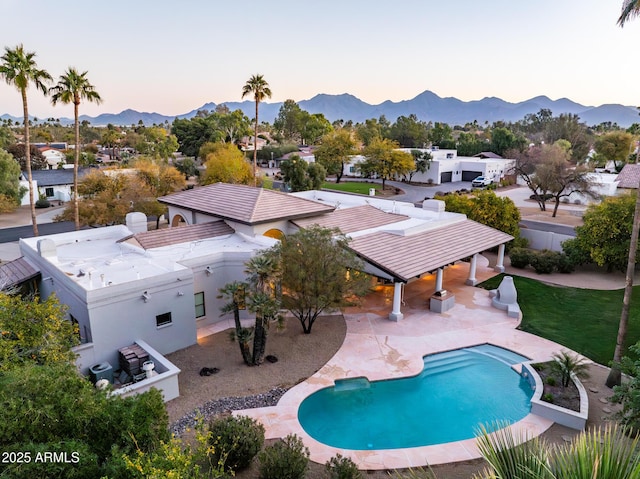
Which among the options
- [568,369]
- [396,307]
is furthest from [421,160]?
[568,369]

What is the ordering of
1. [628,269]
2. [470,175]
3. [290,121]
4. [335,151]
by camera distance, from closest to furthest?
1. [628,269]
2. [335,151]
3. [470,175]
4. [290,121]

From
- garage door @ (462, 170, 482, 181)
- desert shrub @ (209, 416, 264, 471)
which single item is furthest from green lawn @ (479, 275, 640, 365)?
garage door @ (462, 170, 482, 181)

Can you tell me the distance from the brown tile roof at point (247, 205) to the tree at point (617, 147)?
76288 mm

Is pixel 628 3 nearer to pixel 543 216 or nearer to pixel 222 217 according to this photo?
pixel 222 217

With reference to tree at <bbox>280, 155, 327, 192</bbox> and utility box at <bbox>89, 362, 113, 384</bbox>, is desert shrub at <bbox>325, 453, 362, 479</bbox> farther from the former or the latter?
tree at <bbox>280, 155, 327, 192</bbox>

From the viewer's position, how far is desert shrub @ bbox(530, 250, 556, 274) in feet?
98.7

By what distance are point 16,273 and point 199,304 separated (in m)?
9.15

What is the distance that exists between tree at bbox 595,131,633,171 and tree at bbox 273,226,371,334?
81004 mm

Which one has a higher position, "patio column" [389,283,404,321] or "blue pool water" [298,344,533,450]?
"patio column" [389,283,404,321]

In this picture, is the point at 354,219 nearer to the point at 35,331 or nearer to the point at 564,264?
the point at 564,264

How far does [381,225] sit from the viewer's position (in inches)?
1135

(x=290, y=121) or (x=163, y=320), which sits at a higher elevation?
(x=290, y=121)

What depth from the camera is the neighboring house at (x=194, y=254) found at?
57.0 ft

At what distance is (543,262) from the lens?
30.1 m
